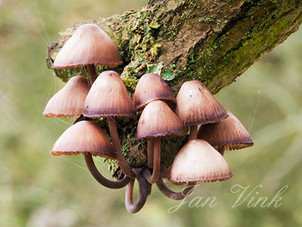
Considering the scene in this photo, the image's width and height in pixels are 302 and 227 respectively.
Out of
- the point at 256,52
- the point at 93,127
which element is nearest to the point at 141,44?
the point at 93,127

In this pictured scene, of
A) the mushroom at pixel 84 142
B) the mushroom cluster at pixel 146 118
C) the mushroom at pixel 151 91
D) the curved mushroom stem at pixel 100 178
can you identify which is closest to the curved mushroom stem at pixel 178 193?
the mushroom cluster at pixel 146 118

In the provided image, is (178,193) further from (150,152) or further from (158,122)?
(158,122)

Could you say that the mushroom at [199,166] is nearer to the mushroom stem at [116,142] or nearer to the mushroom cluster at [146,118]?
the mushroom cluster at [146,118]

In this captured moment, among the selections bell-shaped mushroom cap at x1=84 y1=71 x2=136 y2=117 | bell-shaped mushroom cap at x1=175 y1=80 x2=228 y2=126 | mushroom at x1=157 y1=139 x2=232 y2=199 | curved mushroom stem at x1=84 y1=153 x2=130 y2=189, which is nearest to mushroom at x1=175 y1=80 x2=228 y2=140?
bell-shaped mushroom cap at x1=175 y1=80 x2=228 y2=126

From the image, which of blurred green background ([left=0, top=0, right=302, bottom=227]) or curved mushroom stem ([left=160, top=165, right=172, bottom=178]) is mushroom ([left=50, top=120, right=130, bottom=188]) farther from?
→ blurred green background ([left=0, top=0, right=302, bottom=227])

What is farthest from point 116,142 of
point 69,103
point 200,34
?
point 200,34

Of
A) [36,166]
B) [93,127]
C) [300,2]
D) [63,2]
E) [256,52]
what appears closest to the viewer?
[93,127]

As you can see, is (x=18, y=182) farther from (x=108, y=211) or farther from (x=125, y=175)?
(x=125, y=175)
